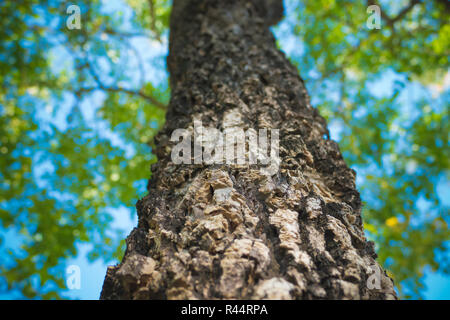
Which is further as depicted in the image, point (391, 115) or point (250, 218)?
point (391, 115)

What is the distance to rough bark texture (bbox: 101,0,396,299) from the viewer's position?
1.34 metres

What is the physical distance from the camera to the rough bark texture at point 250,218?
Answer: 52.9 inches

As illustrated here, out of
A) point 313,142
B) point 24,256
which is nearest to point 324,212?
point 313,142

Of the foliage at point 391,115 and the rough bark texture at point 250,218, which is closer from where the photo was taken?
the rough bark texture at point 250,218

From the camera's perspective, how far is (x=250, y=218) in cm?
160

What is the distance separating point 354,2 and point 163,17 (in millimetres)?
4865

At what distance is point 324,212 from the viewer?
175 centimetres

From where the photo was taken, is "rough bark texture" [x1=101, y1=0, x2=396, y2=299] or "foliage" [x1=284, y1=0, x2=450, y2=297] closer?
"rough bark texture" [x1=101, y1=0, x2=396, y2=299]

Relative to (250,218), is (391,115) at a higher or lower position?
higher

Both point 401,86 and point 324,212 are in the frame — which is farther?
point 401,86

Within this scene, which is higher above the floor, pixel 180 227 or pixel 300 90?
pixel 300 90

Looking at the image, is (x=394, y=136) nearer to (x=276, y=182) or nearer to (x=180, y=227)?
(x=276, y=182)
